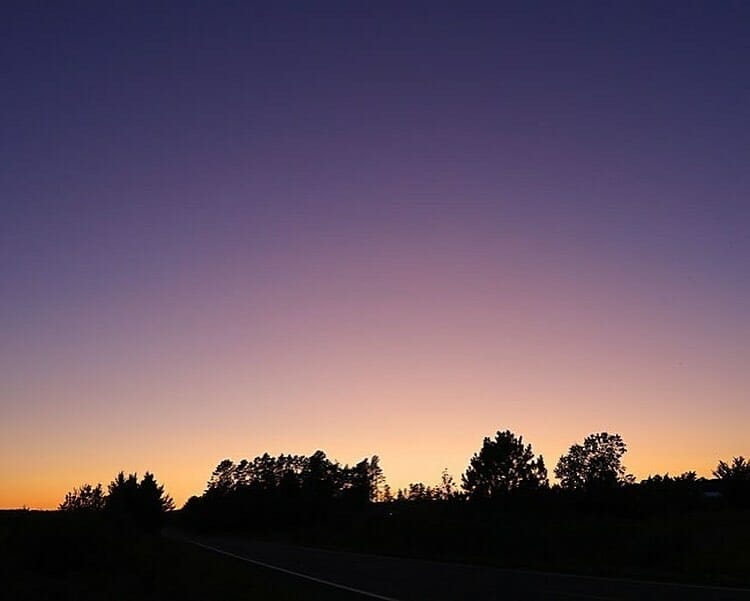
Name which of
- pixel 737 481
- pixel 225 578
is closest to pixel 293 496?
pixel 737 481

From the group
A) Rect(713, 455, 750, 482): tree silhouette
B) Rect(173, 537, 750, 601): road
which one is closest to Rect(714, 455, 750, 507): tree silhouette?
Rect(713, 455, 750, 482): tree silhouette

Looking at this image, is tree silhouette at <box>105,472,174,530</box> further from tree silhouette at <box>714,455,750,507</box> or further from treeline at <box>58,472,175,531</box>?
tree silhouette at <box>714,455,750,507</box>

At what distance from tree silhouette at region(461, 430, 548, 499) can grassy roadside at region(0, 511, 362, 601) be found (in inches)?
2427

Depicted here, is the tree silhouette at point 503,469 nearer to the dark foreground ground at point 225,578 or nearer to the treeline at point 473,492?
the treeline at point 473,492

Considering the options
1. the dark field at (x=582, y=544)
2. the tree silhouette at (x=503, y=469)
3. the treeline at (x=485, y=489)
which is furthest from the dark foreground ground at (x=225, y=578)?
the tree silhouette at (x=503, y=469)

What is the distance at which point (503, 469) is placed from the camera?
9288 cm

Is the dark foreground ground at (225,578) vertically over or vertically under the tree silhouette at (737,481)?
under

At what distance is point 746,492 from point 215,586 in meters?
58.9

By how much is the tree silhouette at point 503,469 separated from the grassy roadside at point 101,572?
61.6 meters

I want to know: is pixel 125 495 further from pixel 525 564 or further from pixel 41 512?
pixel 525 564

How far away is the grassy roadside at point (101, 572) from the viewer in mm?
19359

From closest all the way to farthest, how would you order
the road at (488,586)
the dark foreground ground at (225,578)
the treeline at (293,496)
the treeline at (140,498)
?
the road at (488,586) → the dark foreground ground at (225,578) → the treeline at (140,498) → the treeline at (293,496)

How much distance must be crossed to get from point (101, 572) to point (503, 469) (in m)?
71.9

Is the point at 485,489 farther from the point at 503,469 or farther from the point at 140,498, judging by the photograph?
the point at 140,498
